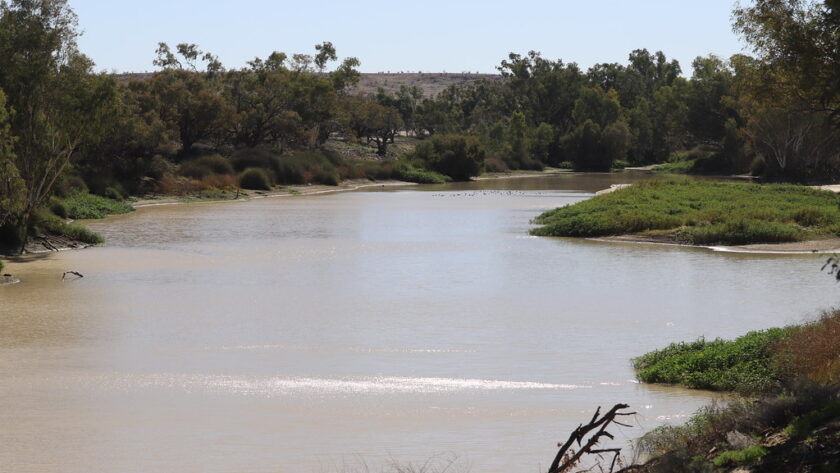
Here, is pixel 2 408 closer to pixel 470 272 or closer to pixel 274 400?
pixel 274 400

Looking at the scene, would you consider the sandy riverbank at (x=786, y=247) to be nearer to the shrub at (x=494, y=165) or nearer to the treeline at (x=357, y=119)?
the treeline at (x=357, y=119)

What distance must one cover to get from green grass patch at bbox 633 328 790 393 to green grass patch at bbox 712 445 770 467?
15.9ft

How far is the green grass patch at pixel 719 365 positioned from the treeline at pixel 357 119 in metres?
3.44

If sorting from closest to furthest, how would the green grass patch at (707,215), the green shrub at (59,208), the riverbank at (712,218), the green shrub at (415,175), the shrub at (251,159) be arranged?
1. the riverbank at (712,218)
2. the green grass patch at (707,215)
3. the green shrub at (59,208)
4. the shrub at (251,159)
5. the green shrub at (415,175)

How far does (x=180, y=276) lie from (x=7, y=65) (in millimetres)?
9956

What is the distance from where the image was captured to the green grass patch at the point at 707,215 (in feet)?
115

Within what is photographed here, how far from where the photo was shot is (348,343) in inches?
729

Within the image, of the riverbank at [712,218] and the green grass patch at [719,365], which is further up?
the riverbank at [712,218]

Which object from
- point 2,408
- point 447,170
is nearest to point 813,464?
point 2,408

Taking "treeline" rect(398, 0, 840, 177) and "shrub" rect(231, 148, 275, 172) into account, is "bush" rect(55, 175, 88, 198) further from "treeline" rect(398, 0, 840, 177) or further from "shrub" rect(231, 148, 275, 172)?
"treeline" rect(398, 0, 840, 177)

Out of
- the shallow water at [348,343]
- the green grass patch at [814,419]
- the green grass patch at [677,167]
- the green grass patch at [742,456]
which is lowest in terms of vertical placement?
the shallow water at [348,343]

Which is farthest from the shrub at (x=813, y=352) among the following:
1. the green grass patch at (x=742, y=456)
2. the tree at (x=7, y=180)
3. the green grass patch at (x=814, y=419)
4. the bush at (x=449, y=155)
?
the bush at (x=449, y=155)

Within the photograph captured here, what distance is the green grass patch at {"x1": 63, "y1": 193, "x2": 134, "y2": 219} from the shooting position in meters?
47.3

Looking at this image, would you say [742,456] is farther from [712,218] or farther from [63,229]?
[63,229]
